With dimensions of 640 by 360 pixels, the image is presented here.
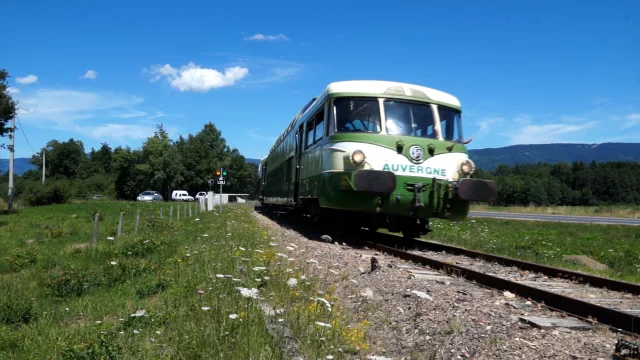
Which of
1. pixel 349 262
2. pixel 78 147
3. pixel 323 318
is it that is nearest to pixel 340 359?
pixel 323 318

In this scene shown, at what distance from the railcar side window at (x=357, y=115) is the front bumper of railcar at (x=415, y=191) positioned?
0.82m

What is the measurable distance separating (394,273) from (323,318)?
3.05 m

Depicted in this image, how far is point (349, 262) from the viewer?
327 inches

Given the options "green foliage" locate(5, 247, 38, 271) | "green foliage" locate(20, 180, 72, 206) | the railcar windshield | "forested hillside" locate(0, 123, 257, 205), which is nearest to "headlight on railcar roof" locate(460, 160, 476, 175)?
the railcar windshield

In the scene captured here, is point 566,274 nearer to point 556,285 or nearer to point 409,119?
point 556,285

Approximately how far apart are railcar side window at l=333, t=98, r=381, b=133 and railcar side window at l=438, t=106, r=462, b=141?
4.96ft

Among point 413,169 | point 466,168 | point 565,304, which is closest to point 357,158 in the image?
point 413,169

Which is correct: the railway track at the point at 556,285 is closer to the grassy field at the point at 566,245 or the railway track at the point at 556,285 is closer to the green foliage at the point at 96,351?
the grassy field at the point at 566,245

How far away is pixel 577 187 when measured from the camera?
73.3m

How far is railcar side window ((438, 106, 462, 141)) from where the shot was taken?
11297mm

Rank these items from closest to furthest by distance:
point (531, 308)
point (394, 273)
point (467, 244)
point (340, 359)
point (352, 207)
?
point (340, 359) < point (531, 308) < point (394, 273) < point (352, 207) < point (467, 244)

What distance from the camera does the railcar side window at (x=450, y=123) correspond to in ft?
37.1

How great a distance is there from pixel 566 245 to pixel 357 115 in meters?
7.72

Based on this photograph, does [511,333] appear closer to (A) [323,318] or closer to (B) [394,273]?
(A) [323,318]
